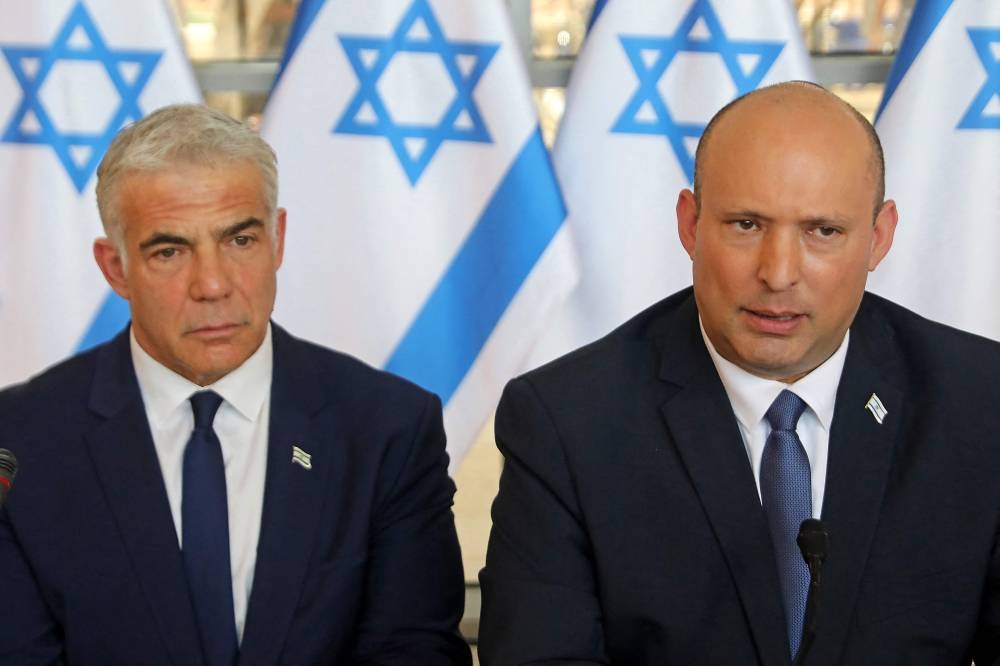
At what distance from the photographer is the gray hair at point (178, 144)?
2.50m

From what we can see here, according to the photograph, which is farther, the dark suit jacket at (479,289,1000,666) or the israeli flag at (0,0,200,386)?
the israeli flag at (0,0,200,386)

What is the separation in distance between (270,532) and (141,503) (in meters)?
0.25

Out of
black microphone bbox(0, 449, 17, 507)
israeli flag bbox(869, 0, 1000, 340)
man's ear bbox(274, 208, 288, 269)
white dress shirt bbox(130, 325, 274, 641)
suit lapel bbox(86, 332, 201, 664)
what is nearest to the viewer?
black microphone bbox(0, 449, 17, 507)

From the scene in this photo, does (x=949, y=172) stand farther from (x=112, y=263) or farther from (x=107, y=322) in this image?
(x=107, y=322)

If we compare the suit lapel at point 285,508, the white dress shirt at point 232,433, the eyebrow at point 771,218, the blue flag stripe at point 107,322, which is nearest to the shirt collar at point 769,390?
the eyebrow at point 771,218

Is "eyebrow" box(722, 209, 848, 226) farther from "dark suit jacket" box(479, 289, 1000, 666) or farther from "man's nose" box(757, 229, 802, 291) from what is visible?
"dark suit jacket" box(479, 289, 1000, 666)

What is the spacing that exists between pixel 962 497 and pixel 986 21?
1777 millimetres

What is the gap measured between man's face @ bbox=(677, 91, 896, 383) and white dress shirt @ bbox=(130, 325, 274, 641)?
0.92m

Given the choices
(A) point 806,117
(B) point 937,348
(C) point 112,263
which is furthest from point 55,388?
(B) point 937,348

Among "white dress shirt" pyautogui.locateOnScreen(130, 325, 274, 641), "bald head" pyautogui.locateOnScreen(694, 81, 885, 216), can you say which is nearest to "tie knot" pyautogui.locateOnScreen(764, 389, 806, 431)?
"bald head" pyautogui.locateOnScreen(694, 81, 885, 216)

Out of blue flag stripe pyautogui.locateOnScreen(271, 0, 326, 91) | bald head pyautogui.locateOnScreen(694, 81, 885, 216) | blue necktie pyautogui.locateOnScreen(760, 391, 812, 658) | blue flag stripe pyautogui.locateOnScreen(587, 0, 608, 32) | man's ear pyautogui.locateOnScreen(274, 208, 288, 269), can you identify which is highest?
blue flag stripe pyautogui.locateOnScreen(587, 0, 608, 32)

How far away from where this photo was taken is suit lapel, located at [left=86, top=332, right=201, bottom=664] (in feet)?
7.96

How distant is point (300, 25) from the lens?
12.0ft

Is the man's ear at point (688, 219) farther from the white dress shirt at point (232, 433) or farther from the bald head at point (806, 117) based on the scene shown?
the white dress shirt at point (232, 433)
